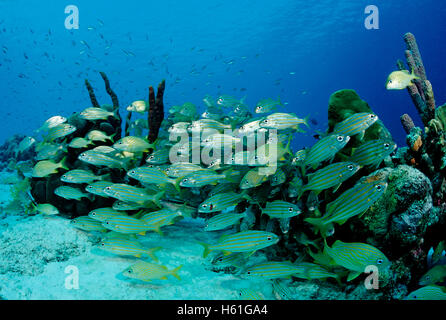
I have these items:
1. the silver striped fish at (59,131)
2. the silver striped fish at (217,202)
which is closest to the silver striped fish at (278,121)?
the silver striped fish at (217,202)

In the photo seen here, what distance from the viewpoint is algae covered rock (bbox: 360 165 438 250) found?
9.86ft

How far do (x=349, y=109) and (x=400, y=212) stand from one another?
1692mm

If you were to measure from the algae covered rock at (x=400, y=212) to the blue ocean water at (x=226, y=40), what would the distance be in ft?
48.0

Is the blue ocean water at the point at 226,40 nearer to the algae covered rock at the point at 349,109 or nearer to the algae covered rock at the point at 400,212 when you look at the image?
the algae covered rock at the point at 349,109

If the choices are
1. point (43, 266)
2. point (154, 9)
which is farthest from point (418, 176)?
point (154, 9)

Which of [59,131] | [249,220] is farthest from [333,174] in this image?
[59,131]

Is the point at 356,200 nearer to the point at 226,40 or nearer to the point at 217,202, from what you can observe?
the point at 217,202

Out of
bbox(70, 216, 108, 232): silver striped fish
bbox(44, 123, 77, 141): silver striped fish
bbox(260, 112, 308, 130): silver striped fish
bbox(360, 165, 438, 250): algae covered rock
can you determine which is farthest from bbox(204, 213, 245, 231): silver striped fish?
bbox(44, 123, 77, 141): silver striped fish

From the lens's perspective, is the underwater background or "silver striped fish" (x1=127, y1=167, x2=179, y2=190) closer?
the underwater background

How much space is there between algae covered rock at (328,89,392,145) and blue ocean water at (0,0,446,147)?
13232 millimetres

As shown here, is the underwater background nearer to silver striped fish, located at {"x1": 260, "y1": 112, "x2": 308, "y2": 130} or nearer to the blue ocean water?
silver striped fish, located at {"x1": 260, "y1": 112, "x2": 308, "y2": 130}

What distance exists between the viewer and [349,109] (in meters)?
3.98

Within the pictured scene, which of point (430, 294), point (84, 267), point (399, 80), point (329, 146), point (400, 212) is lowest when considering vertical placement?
point (84, 267)

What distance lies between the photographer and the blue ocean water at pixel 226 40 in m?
41.3
